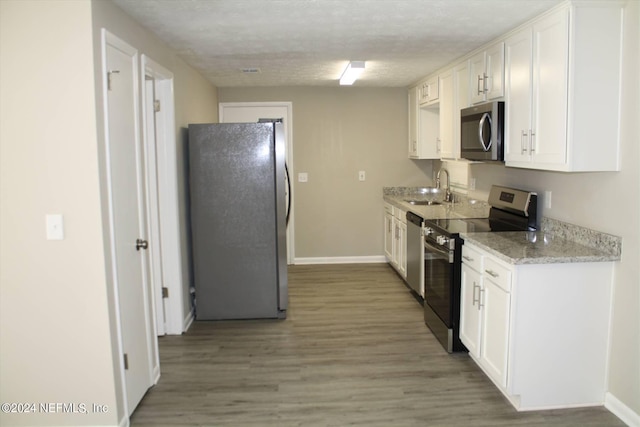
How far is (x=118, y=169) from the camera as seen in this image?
111 inches

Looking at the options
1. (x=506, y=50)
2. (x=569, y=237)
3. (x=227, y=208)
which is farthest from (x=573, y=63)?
(x=227, y=208)

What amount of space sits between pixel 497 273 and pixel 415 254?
1.87 meters

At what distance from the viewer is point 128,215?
9.69 ft

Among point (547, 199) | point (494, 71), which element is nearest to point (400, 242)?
point (547, 199)

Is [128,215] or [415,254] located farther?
[415,254]

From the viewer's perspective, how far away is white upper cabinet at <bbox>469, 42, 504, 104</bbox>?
371cm

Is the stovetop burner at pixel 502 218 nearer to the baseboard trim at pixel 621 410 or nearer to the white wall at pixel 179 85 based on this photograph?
the baseboard trim at pixel 621 410

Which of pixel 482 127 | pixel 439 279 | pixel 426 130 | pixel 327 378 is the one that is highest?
pixel 426 130

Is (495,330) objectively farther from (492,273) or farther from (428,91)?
(428,91)

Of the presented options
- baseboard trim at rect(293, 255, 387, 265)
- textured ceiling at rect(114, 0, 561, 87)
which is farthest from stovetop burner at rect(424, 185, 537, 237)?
baseboard trim at rect(293, 255, 387, 265)

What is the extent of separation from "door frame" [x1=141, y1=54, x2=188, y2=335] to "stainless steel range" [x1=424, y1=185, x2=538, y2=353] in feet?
6.83

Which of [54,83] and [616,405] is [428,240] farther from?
[54,83]

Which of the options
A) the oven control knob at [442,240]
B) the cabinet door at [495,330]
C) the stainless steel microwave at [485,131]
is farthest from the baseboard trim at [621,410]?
the stainless steel microwave at [485,131]

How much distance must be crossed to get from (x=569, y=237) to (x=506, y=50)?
137 cm
